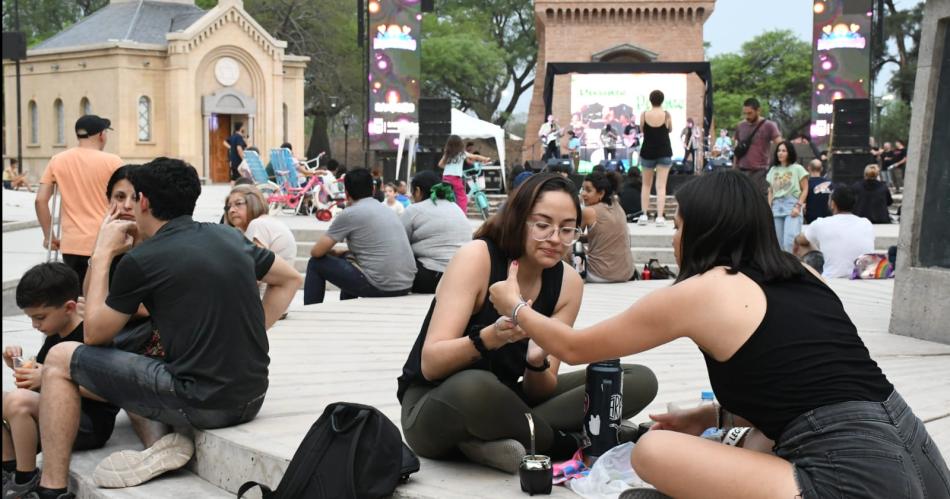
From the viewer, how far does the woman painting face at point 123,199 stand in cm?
476

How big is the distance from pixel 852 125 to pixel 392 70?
40.4ft

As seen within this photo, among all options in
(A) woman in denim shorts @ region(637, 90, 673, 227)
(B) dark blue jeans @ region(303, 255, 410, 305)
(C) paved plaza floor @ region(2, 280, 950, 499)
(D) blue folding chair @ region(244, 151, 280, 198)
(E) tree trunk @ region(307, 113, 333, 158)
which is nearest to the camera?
(C) paved plaza floor @ region(2, 280, 950, 499)

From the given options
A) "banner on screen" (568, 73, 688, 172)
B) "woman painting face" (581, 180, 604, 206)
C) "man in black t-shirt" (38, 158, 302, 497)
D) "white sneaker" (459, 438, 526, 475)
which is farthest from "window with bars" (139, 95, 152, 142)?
"white sneaker" (459, 438, 526, 475)

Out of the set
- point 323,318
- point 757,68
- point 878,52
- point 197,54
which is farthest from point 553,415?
point 757,68

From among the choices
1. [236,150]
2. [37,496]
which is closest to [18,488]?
[37,496]

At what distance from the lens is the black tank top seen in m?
14.0

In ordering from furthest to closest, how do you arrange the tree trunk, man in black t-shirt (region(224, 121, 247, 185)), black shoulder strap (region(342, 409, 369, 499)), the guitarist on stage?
the tree trunk < the guitarist on stage < man in black t-shirt (region(224, 121, 247, 185)) < black shoulder strap (region(342, 409, 369, 499))

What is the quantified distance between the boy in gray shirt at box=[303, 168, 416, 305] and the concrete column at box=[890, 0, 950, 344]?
382 cm

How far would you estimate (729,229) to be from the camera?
2.95 meters

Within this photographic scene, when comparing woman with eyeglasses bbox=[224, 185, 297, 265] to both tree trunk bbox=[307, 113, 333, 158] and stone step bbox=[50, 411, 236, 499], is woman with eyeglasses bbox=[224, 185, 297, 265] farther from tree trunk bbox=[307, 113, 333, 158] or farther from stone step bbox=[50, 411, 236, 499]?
tree trunk bbox=[307, 113, 333, 158]

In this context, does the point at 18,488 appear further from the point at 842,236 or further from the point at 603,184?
the point at 842,236

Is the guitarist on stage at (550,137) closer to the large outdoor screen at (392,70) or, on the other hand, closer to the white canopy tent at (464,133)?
the white canopy tent at (464,133)

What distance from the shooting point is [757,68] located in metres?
66.9

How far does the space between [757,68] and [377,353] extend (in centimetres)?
6367
